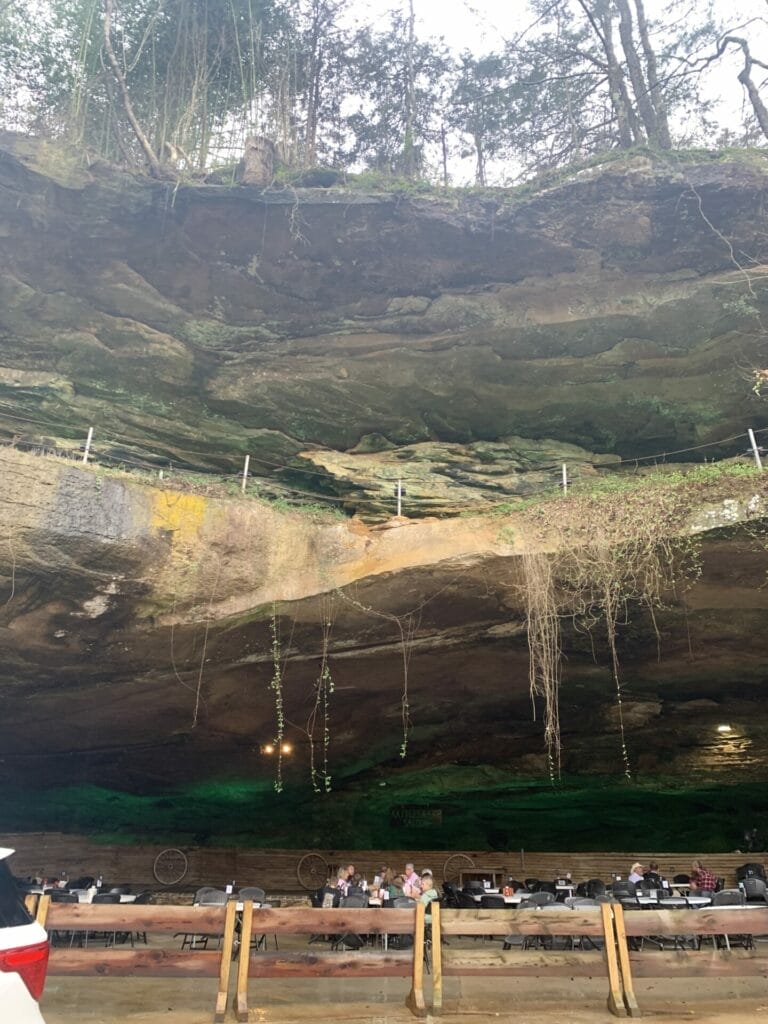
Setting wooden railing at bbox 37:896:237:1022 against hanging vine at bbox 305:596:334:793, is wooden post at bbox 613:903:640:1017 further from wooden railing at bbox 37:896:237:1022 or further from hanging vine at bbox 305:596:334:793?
hanging vine at bbox 305:596:334:793

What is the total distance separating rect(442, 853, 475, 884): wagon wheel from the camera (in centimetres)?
1380

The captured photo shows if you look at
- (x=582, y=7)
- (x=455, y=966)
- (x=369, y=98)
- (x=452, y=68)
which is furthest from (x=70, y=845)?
(x=582, y=7)

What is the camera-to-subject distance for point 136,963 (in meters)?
4.82

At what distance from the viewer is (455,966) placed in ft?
16.6

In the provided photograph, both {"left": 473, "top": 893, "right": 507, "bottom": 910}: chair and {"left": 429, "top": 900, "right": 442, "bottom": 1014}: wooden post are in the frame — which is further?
{"left": 473, "top": 893, "right": 507, "bottom": 910}: chair

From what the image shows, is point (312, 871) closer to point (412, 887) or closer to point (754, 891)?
point (412, 887)

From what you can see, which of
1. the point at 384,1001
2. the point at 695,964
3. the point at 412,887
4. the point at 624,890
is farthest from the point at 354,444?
the point at 695,964

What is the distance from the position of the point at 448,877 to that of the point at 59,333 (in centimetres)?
1260

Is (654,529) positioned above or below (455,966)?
above

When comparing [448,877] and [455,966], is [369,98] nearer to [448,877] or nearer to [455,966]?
[455,966]

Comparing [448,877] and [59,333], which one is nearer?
[59,333]

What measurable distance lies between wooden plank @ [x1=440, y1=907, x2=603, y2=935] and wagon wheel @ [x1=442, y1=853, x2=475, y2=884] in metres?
9.53

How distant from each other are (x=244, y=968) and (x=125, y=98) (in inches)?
448

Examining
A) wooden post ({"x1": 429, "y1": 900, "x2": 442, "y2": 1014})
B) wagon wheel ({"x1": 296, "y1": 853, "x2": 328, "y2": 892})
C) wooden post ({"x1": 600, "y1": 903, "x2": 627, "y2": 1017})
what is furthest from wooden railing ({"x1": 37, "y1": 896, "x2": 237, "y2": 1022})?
wagon wheel ({"x1": 296, "y1": 853, "x2": 328, "y2": 892})
